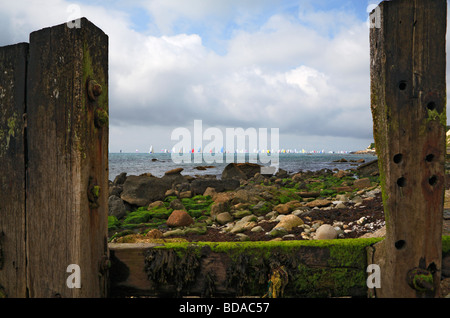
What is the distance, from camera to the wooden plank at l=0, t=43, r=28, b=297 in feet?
7.41

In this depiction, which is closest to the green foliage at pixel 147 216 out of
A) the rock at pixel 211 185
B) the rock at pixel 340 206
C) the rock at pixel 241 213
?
the rock at pixel 241 213

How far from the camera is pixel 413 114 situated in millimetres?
2158

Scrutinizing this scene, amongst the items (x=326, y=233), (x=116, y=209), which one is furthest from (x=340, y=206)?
(x=116, y=209)

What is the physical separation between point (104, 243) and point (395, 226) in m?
2.29

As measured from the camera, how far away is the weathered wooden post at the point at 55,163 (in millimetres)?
2111

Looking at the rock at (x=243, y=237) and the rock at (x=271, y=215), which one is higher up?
the rock at (x=271, y=215)

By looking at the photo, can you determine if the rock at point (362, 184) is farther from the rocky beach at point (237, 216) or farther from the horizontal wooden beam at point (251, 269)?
the horizontal wooden beam at point (251, 269)

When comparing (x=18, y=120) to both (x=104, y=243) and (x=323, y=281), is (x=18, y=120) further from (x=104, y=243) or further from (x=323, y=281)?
(x=323, y=281)

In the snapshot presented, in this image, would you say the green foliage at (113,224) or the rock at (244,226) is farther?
the green foliage at (113,224)

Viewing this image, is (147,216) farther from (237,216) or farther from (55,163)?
(55,163)

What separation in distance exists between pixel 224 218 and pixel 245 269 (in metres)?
6.15

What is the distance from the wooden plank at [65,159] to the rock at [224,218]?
624cm

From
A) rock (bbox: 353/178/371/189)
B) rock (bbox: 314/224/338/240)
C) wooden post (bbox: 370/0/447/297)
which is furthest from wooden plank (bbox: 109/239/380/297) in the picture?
rock (bbox: 353/178/371/189)

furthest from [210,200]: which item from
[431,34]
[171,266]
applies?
[431,34]
